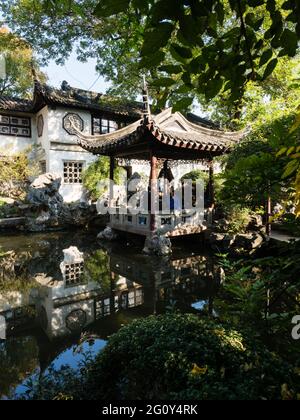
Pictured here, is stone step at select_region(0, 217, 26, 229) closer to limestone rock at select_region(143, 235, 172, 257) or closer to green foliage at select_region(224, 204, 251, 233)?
limestone rock at select_region(143, 235, 172, 257)

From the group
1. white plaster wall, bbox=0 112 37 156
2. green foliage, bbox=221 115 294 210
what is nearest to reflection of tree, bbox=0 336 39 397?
green foliage, bbox=221 115 294 210

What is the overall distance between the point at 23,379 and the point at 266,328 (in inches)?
93.3

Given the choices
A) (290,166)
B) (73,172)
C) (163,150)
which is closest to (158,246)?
(163,150)

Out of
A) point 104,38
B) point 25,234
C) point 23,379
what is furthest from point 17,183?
point 23,379

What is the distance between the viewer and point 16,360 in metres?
3.32

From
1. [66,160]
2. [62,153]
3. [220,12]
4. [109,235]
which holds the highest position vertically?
[62,153]

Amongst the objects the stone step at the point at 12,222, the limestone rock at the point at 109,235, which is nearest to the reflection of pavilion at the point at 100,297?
the limestone rock at the point at 109,235

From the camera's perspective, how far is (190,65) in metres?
1.19

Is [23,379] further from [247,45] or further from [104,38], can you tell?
[104,38]

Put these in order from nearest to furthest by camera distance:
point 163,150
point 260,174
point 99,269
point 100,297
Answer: point 260,174 < point 100,297 < point 99,269 < point 163,150

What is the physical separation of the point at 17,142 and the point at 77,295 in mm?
13897

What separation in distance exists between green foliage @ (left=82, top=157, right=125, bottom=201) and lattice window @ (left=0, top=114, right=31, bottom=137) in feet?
14.5

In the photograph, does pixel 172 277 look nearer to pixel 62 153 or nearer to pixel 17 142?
pixel 62 153

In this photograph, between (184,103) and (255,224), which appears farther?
(255,224)
